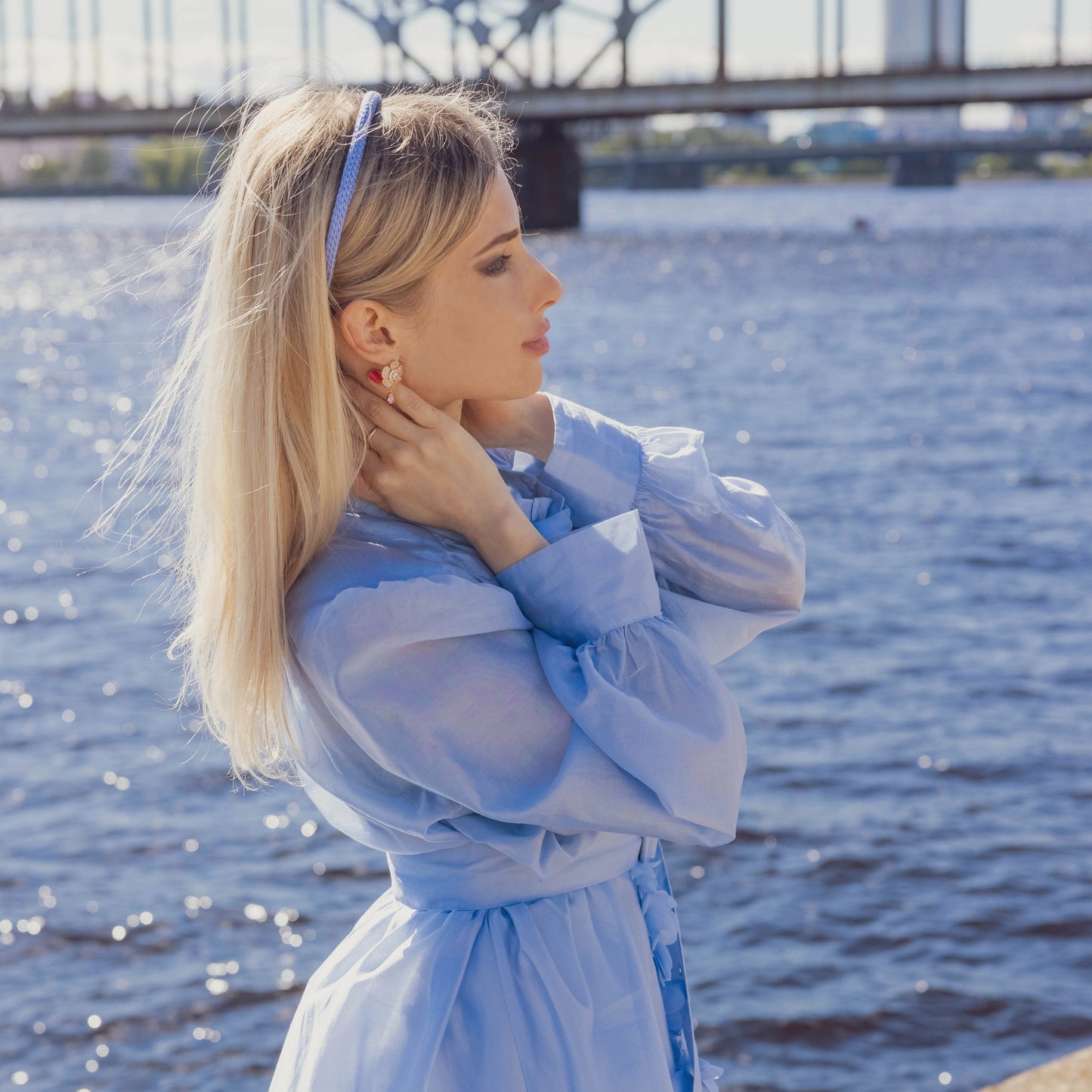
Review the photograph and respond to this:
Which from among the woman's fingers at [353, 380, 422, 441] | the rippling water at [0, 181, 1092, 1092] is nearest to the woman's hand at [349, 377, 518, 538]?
the woman's fingers at [353, 380, 422, 441]

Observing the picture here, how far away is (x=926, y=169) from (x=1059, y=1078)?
9495cm

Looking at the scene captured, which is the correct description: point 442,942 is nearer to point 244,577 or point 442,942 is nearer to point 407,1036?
point 407,1036

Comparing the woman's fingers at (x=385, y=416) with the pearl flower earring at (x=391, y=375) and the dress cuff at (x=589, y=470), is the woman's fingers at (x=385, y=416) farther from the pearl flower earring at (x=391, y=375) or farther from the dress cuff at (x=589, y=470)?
the dress cuff at (x=589, y=470)

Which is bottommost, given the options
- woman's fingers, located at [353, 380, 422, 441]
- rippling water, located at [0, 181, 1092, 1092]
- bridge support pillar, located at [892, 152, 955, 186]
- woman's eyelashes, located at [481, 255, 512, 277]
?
rippling water, located at [0, 181, 1092, 1092]

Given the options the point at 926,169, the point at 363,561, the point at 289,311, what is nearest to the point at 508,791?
the point at 363,561

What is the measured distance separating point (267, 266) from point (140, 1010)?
3.93 m

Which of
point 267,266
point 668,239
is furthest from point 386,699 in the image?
point 668,239

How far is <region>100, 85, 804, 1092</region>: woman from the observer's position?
5.06 ft

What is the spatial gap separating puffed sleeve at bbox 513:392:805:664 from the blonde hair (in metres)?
0.31

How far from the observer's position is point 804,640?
330 inches

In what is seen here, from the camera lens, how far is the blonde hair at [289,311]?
5.07 ft

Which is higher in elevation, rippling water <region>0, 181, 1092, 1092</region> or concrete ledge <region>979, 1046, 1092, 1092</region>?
concrete ledge <region>979, 1046, 1092, 1092</region>

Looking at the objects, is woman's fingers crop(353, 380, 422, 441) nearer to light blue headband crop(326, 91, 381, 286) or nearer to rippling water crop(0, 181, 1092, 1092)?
light blue headband crop(326, 91, 381, 286)

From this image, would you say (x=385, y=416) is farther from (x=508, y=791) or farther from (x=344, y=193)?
(x=508, y=791)
